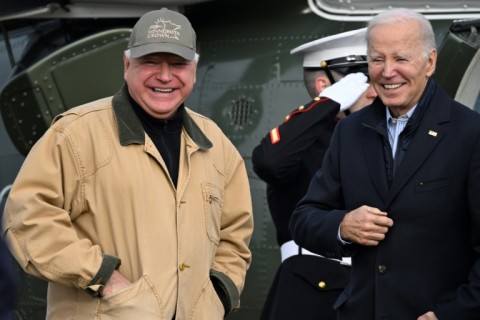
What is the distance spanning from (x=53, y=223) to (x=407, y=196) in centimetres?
124

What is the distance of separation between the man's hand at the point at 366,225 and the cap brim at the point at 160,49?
2.92ft

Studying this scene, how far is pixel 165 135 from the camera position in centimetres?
429

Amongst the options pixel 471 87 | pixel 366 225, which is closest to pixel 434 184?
pixel 366 225

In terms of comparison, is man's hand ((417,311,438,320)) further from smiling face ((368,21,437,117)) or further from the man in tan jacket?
the man in tan jacket

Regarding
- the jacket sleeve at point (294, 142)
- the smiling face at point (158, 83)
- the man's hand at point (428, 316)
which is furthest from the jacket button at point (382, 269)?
the jacket sleeve at point (294, 142)

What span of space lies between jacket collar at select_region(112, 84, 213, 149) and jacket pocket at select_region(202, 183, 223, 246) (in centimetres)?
16

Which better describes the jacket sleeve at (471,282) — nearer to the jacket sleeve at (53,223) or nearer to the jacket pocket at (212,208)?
the jacket pocket at (212,208)

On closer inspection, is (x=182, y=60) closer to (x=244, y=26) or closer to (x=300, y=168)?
(x=300, y=168)

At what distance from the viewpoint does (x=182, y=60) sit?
14.2ft

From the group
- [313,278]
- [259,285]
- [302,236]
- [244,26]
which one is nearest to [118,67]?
[244,26]

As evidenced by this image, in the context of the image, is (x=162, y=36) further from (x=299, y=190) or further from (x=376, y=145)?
(x=299, y=190)

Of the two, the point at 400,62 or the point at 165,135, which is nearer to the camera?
the point at 400,62

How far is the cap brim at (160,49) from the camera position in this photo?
418 centimetres

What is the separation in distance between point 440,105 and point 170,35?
1046mm
